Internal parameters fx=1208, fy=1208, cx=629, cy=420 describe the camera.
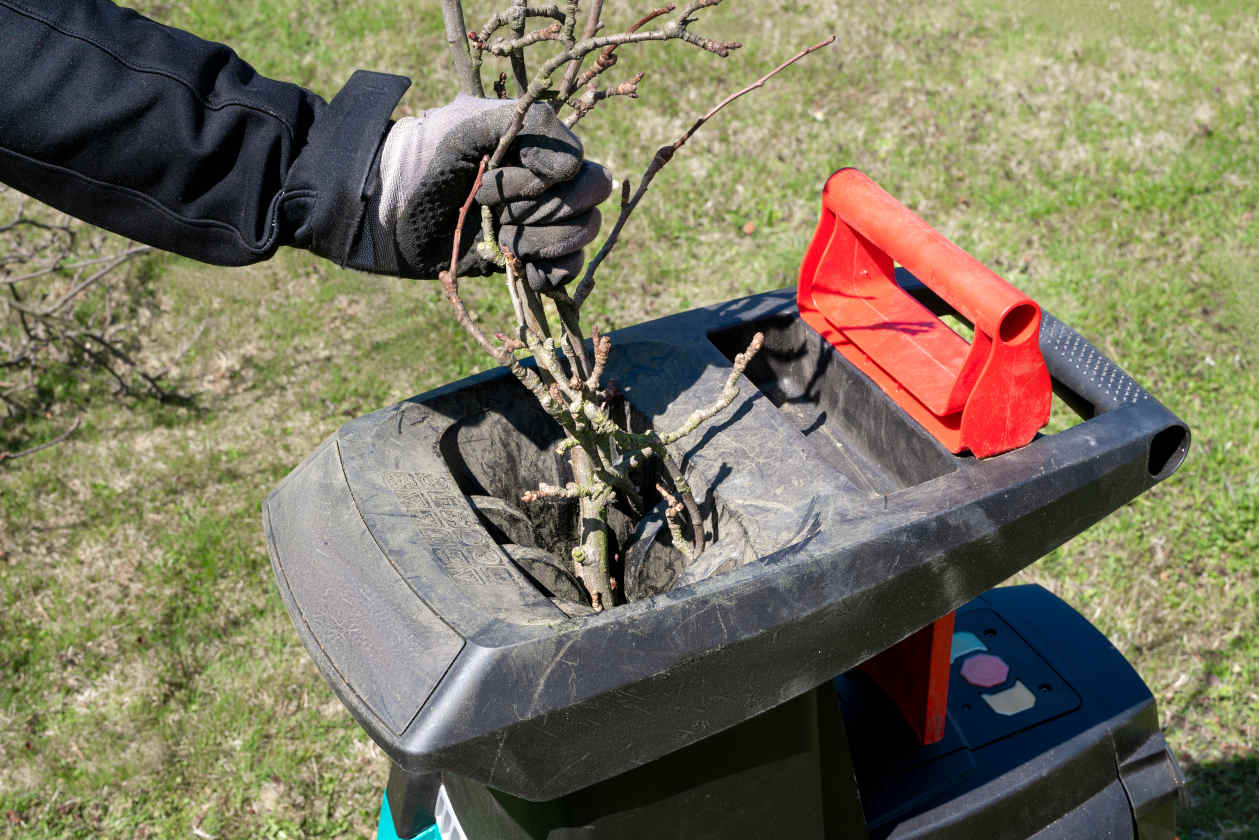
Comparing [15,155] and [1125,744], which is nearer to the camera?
[15,155]

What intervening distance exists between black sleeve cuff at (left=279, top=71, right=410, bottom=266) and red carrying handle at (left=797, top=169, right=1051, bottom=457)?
27.5 inches

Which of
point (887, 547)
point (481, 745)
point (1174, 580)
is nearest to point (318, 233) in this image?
point (481, 745)

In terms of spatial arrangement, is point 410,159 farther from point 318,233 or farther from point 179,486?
point 179,486

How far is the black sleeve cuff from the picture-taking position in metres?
1.71

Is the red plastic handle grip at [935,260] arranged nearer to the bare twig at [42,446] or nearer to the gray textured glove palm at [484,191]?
the gray textured glove palm at [484,191]

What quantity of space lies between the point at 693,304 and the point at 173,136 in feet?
8.98

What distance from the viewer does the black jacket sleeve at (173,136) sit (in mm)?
1696

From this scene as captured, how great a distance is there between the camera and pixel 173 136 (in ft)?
5.60

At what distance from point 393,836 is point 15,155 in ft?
4.28

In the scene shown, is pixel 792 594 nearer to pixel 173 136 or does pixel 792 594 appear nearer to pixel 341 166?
pixel 341 166

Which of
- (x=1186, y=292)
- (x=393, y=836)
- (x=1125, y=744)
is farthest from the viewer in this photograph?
(x=1186, y=292)

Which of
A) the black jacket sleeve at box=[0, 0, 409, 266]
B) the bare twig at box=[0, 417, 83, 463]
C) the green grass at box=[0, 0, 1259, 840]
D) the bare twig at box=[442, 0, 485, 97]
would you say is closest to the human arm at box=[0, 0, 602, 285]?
the black jacket sleeve at box=[0, 0, 409, 266]

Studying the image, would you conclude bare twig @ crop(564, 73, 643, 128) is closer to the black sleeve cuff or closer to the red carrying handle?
the black sleeve cuff

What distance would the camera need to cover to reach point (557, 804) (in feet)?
4.97
